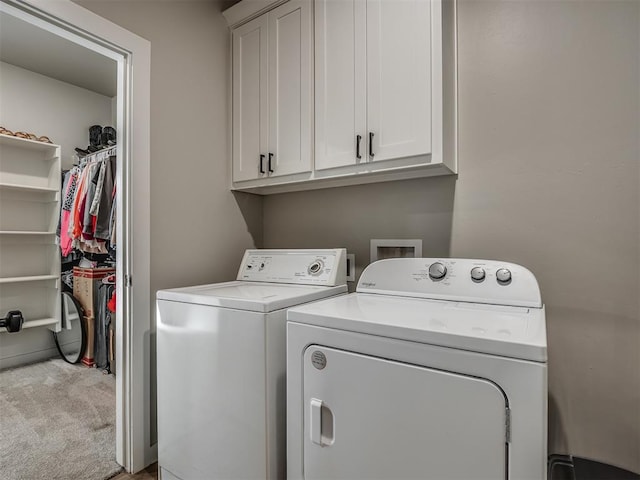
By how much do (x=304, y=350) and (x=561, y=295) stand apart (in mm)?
1042

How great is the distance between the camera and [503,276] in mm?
1250

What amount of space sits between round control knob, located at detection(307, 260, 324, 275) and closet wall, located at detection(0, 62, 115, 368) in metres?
2.96

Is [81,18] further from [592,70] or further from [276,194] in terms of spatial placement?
[592,70]

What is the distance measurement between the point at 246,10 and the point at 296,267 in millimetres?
1418

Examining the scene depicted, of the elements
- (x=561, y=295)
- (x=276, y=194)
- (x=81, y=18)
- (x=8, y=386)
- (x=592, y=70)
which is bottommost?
(x=8, y=386)

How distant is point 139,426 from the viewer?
1608 millimetres

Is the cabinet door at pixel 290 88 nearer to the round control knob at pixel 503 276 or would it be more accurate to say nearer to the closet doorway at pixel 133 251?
the closet doorway at pixel 133 251

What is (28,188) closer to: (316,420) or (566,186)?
(316,420)

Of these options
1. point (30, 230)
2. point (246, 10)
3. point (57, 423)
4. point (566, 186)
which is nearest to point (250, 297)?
point (566, 186)

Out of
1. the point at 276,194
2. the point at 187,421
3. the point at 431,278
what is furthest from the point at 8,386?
the point at 431,278

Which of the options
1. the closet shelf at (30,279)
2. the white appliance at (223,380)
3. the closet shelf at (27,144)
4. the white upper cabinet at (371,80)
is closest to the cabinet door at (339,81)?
the white upper cabinet at (371,80)

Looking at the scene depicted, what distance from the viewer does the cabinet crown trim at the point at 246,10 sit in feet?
5.96

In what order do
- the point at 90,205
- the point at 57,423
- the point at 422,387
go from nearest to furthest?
the point at 422,387 → the point at 57,423 → the point at 90,205

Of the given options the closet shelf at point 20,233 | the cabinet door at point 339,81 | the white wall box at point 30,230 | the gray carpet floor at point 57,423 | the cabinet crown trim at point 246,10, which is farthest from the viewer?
the white wall box at point 30,230
